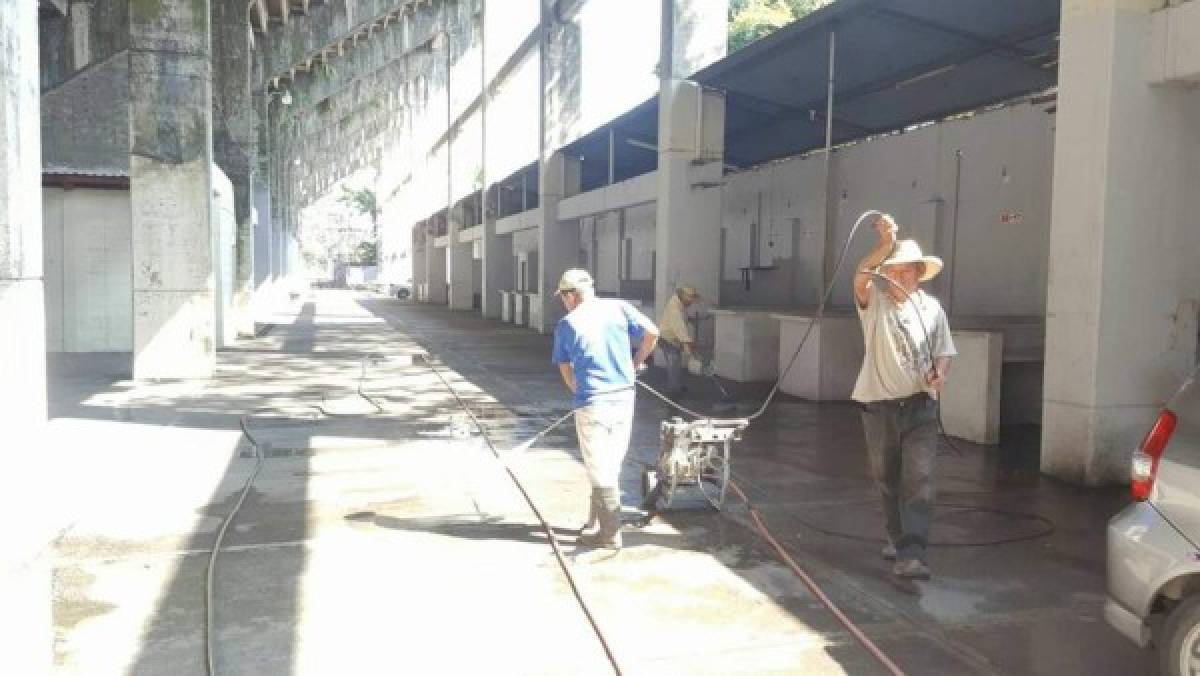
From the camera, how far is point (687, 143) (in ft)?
57.6

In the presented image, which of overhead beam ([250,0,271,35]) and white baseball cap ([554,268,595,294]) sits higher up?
overhead beam ([250,0,271,35])

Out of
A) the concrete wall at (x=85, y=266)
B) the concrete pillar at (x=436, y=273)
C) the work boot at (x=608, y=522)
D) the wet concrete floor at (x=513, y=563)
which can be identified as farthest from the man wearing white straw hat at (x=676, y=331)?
the concrete pillar at (x=436, y=273)

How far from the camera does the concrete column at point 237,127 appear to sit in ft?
78.4

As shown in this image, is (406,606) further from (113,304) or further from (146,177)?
(113,304)

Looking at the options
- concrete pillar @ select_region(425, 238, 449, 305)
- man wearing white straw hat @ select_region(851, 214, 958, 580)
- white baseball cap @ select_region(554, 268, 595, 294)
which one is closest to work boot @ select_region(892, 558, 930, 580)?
man wearing white straw hat @ select_region(851, 214, 958, 580)

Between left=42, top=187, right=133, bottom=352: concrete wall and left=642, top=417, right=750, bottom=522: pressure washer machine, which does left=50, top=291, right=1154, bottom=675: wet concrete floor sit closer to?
left=642, top=417, right=750, bottom=522: pressure washer machine

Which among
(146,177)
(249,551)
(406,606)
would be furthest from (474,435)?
(146,177)

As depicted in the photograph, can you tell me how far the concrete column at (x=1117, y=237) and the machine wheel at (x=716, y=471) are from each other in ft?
10.9

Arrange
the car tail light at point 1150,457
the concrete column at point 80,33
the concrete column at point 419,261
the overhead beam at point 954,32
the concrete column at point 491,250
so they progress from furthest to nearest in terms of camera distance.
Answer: the concrete column at point 419,261, the concrete column at point 491,250, the concrete column at point 80,33, the overhead beam at point 954,32, the car tail light at point 1150,457

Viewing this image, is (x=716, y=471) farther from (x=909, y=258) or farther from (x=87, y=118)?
(x=87, y=118)

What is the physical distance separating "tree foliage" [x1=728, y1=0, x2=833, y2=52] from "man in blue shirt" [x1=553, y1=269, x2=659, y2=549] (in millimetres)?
34522

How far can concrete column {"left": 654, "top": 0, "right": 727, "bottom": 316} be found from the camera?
1741cm

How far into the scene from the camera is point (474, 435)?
34.6ft

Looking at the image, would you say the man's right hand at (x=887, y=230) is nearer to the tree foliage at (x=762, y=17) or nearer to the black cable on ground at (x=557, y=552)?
the black cable on ground at (x=557, y=552)
